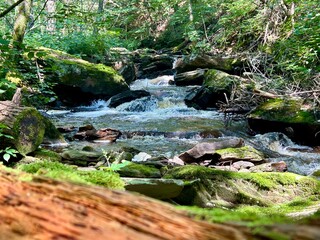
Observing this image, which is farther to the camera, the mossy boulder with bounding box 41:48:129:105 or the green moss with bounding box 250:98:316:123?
the mossy boulder with bounding box 41:48:129:105

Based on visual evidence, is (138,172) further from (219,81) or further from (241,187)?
(219,81)

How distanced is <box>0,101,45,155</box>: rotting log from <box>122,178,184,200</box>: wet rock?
2.88 metres

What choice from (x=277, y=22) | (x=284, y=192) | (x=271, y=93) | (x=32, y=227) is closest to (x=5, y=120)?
(x=284, y=192)

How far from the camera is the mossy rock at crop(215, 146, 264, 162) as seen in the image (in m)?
7.49

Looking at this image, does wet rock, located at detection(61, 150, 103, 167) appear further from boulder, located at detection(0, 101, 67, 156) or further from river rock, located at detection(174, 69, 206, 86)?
river rock, located at detection(174, 69, 206, 86)

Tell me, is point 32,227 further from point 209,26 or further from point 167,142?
point 209,26

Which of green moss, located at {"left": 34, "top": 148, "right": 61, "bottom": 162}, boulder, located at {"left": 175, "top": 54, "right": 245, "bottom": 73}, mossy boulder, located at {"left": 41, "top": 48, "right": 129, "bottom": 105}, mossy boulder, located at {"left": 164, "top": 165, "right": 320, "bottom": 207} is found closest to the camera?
mossy boulder, located at {"left": 164, "top": 165, "right": 320, "bottom": 207}

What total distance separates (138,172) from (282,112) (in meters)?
6.89

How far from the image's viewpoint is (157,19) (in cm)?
3269

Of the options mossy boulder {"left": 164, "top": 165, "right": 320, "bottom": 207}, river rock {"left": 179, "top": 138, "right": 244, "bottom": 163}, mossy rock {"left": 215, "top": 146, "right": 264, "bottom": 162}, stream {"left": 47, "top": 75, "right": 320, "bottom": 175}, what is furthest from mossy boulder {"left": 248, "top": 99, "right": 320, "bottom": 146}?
mossy boulder {"left": 164, "top": 165, "right": 320, "bottom": 207}

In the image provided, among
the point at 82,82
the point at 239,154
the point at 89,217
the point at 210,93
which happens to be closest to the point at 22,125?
the point at 239,154

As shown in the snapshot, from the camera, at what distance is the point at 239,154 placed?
7.64 metres

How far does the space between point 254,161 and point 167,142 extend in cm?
323

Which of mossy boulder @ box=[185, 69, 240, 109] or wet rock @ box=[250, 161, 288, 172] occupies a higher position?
mossy boulder @ box=[185, 69, 240, 109]
